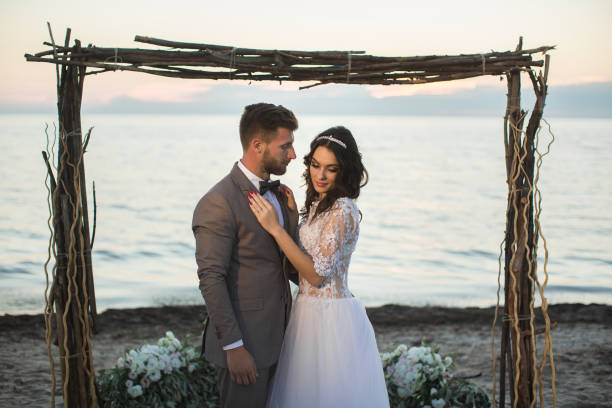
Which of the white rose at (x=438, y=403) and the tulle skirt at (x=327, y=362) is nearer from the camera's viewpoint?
the tulle skirt at (x=327, y=362)

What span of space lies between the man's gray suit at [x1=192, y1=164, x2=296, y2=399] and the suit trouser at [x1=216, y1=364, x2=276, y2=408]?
0.06 m

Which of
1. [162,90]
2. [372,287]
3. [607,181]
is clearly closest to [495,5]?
[372,287]

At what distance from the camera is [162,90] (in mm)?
33281

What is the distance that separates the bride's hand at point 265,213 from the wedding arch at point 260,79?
72cm

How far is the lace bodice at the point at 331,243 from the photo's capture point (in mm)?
3135

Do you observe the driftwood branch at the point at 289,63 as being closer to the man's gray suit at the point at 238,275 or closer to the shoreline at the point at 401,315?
the man's gray suit at the point at 238,275

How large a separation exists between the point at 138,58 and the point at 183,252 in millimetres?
10273

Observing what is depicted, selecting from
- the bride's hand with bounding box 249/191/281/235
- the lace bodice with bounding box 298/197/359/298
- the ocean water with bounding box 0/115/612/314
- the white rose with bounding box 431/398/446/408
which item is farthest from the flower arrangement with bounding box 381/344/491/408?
the ocean water with bounding box 0/115/612/314

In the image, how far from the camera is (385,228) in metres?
16.3

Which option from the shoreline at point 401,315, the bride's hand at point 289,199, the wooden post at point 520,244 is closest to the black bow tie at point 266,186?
the bride's hand at point 289,199

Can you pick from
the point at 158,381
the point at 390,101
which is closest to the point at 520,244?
the point at 158,381

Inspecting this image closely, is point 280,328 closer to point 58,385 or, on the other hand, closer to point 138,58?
point 138,58

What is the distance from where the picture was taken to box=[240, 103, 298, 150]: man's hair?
3.08m

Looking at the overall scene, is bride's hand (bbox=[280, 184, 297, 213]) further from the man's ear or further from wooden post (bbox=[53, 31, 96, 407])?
wooden post (bbox=[53, 31, 96, 407])
